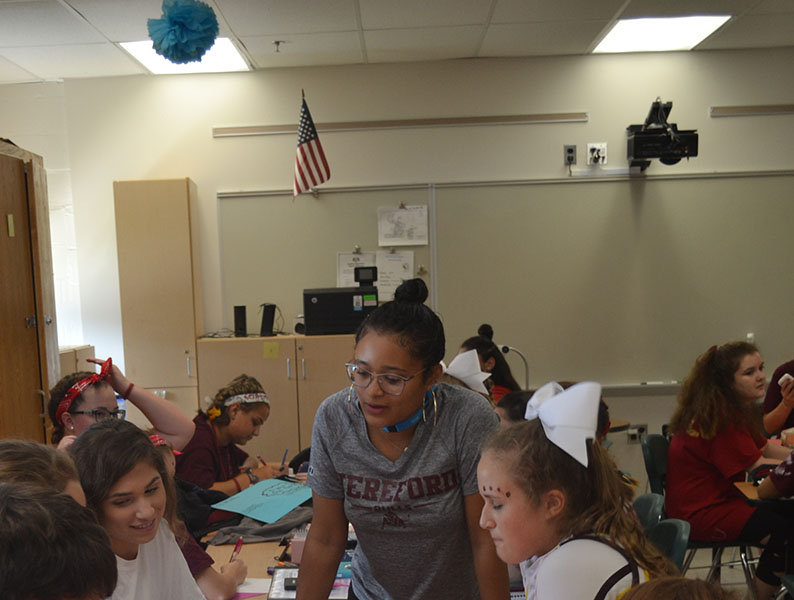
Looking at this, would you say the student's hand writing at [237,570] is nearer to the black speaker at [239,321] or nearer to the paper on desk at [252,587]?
the paper on desk at [252,587]

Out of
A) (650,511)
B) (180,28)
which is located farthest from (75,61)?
(650,511)

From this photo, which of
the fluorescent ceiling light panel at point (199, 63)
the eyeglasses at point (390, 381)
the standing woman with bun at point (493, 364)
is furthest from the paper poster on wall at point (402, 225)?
the eyeglasses at point (390, 381)

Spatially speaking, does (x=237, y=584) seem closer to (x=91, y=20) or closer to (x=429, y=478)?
(x=429, y=478)

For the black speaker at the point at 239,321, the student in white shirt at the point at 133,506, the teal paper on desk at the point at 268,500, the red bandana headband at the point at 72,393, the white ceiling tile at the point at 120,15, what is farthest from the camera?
the black speaker at the point at 239,321

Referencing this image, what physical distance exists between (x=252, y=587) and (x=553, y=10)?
3808 millimetres

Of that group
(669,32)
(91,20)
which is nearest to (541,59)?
(669,32)

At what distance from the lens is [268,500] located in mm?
2518

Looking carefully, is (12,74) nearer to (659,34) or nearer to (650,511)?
(659,34)

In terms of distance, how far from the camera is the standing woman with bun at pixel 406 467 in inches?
55.0

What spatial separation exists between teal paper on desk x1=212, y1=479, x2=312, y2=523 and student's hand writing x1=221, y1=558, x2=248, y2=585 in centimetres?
39

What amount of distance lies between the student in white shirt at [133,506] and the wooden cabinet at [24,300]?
235 cm

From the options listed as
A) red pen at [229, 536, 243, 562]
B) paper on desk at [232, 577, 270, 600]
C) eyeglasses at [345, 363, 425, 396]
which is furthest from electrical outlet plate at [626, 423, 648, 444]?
eyeglasses at [345, 363, 425, 396]

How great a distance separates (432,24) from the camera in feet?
13.9

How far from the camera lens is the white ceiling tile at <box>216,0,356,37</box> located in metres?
3.82
